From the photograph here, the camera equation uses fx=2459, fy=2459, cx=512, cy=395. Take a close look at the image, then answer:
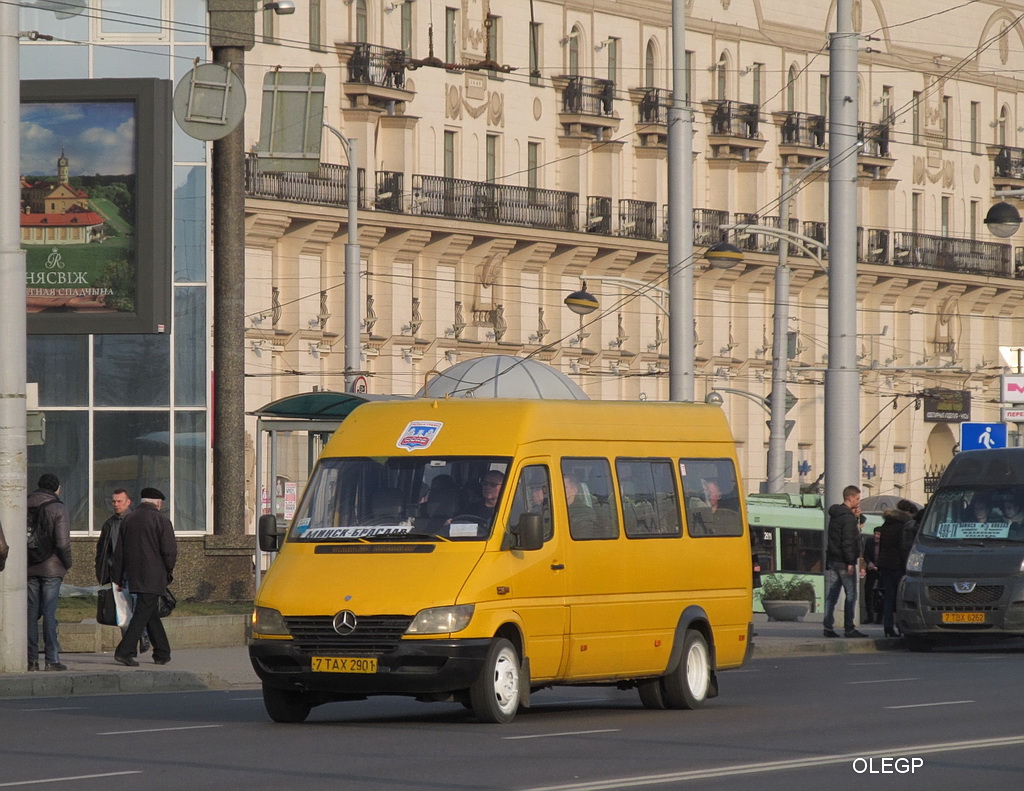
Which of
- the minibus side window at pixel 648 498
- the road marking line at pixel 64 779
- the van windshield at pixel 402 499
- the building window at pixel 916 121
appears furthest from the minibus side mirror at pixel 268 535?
the building window at pixel 916 121

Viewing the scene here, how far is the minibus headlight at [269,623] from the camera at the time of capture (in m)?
17.2

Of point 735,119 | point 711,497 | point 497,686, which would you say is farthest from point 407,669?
point 735,119

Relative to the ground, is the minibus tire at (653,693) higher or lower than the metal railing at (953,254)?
lower

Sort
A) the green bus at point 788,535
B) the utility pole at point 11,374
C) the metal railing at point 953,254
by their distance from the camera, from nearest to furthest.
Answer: the utility pole at point 11,374 < the green bus at point 788,535 < the metal railing at point 953,254

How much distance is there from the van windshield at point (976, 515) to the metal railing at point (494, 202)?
37.5 meters

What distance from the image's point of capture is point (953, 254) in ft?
281

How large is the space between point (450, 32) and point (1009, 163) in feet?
92.7

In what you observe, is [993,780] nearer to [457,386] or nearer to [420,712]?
[420,712]

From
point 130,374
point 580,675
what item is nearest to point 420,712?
point 580,675

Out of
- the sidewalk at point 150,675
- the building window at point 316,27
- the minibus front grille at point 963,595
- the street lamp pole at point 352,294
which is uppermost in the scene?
the building window at point 316,27

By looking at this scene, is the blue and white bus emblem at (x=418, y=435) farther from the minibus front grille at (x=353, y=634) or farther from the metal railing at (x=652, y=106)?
the metal railing at (x=652, y=106)

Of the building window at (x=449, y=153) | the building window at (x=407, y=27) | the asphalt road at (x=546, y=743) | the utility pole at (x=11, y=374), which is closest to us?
the asphalt road at (x=546, y=743)

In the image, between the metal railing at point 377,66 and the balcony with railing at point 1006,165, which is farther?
the balcony with railing at point 1006,165

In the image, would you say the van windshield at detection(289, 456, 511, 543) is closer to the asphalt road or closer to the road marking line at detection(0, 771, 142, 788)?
the asphalt road
